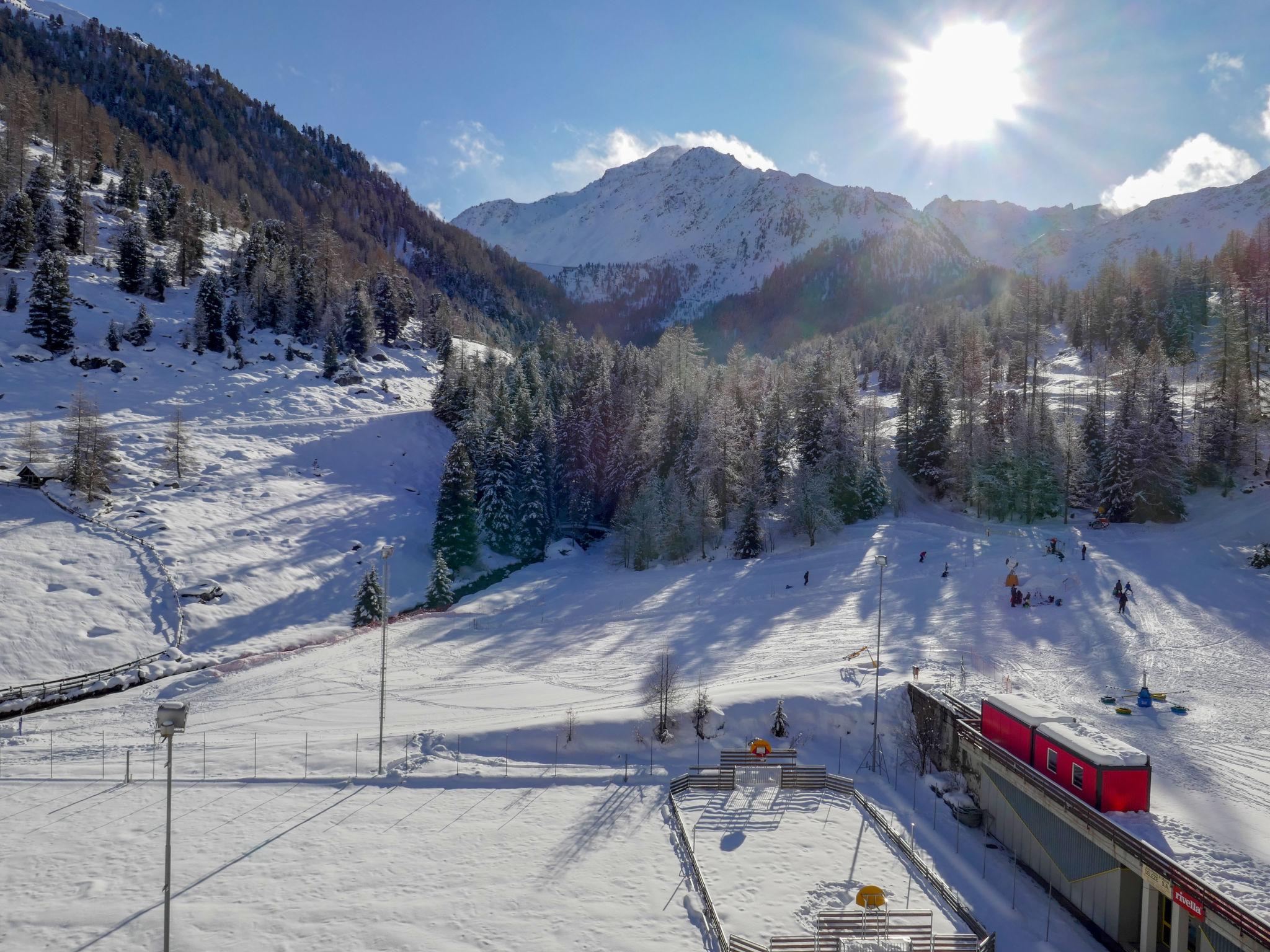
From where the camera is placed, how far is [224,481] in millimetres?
54594

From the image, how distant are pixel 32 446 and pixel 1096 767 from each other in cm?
6308

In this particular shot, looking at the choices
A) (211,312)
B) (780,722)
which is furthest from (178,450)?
(780,722)

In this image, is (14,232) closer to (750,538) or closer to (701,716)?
(750,538)

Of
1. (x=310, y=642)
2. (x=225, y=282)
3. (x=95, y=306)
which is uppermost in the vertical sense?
(x=225, y=282)

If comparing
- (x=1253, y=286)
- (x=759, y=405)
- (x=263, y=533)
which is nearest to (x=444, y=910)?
(x=263, y=533)

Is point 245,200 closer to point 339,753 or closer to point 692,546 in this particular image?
point 692,546

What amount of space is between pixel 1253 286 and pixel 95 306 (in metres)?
127

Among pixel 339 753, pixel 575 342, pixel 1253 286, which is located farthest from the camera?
pixel 575 342

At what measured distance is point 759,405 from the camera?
69.4m

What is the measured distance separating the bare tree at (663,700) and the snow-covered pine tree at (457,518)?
29.5 m

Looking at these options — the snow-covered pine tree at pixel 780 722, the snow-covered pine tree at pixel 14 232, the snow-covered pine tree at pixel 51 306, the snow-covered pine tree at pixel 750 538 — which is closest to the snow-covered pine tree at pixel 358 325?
the snow-covered pine tree at pixel 51 306

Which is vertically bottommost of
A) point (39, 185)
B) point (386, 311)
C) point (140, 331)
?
point (140, 331)

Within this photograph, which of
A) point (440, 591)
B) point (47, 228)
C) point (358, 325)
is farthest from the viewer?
point (358, 325)

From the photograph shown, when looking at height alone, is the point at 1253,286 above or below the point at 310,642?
above
